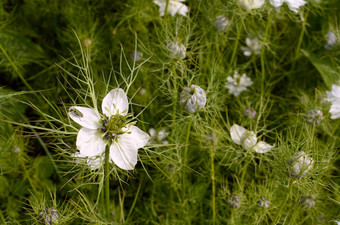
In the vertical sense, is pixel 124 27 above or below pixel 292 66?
above

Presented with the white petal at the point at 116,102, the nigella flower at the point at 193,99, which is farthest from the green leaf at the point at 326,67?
the white petal at the point at 116,102

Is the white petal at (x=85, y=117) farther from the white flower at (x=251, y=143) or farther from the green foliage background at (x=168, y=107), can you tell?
the white flower at (x=251, y=143)

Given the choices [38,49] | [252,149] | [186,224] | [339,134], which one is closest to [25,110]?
[38,49]

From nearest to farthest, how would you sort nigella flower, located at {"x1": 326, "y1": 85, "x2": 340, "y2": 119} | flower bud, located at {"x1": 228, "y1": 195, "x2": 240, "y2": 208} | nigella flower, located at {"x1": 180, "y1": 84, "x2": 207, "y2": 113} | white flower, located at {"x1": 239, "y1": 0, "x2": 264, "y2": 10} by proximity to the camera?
nigella flower, located at {"x1": 180, "y1": 84, "x2": 207, "y2": 113} → flower bud, located at {"x1": 228, "y1": 195, "x2": 240, "y2": 208} → white flower, located at {"x1": 239, "y1": 0, "x2": 264, "y2": 10} → nigella flower, located at {"x1": 326, "y1": 85, "x2": 340, "y2": 119}

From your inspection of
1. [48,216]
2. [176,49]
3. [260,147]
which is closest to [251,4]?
[176,49]

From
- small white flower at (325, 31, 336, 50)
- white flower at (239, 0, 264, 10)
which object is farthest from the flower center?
small white flower at (325, 31, 336, 50)

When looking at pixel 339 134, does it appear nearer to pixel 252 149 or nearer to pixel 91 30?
pixel 252 149

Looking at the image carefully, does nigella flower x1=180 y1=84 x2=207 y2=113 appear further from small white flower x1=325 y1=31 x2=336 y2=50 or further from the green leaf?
small white flower x1=325 y1=31 x2=336 y2=50
